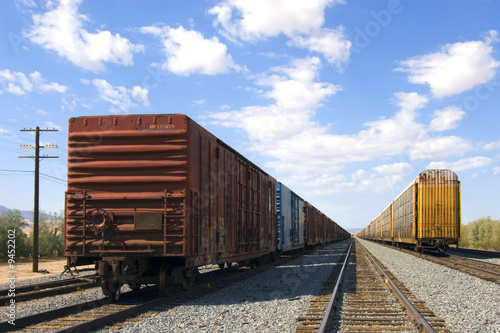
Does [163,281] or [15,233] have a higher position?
[163,281]

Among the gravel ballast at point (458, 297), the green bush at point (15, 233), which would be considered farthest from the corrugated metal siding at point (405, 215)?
the green bush at point (15, 233)

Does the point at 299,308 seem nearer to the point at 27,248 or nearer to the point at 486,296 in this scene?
the point at 486,296

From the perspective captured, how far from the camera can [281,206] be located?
21406mm

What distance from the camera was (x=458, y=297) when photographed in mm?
9930

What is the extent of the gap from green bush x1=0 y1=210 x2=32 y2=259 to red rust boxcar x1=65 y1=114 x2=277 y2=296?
78.8 feet

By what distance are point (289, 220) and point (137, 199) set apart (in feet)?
48.8

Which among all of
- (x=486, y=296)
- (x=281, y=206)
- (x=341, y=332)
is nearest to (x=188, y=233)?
(x=341, y=332)

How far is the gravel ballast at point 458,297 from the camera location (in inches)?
283

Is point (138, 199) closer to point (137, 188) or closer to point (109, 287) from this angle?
point (137, 188)

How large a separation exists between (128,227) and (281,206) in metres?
12.9

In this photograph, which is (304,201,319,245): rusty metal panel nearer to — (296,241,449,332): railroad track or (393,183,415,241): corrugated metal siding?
(393,183,415,241): corrugated metal siding

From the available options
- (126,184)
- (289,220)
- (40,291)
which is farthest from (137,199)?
(289,220)

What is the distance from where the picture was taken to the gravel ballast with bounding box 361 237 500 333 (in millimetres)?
7195

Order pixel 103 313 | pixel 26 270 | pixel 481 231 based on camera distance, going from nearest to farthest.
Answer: pixel 103 313 < pixel 26 270 < pixel 481 231
